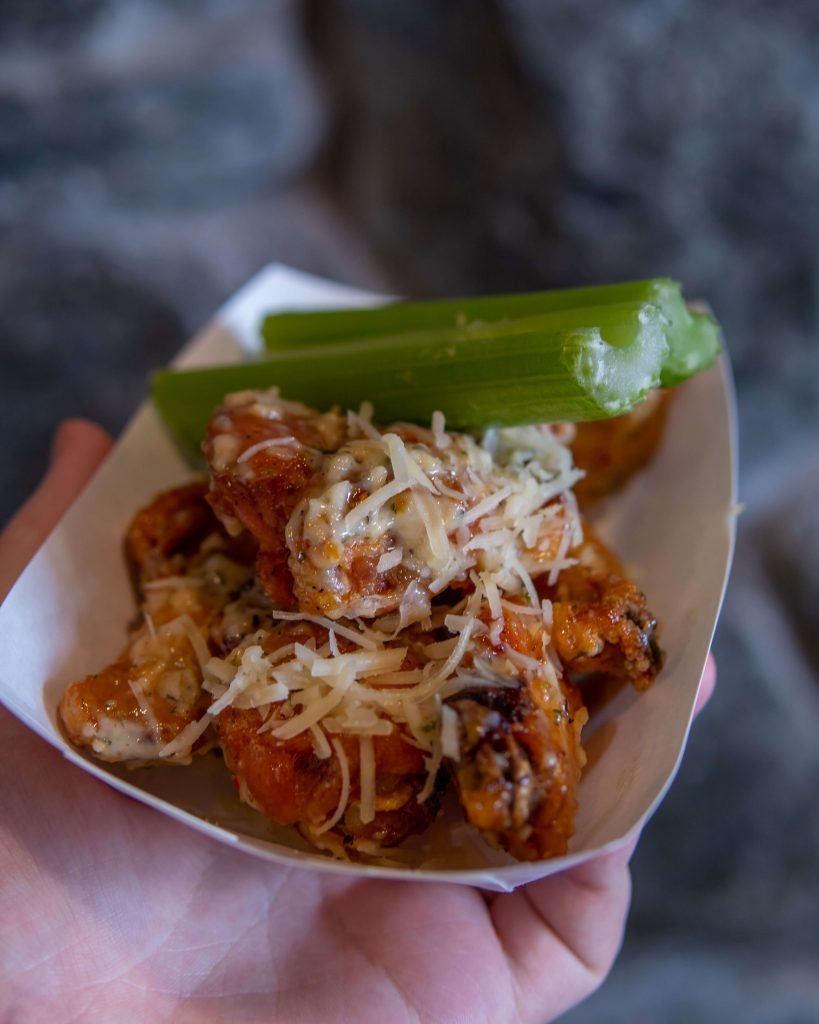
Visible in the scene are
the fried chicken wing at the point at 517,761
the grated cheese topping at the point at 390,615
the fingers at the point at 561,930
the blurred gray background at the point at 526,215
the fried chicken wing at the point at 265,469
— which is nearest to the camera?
the fried chicken wing at the point at 517,761

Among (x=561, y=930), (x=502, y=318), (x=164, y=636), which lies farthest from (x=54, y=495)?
(x=561, y=930)

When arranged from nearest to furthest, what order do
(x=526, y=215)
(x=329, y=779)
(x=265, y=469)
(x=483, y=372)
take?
1. (x=329, y=779)
2. (x=265, y=469)
3. (x=483, y=372)
4. (x=526, y=215)

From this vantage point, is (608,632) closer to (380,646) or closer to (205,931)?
(380,646)

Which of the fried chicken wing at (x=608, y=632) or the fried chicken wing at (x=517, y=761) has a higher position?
the fried chicken wing at (x=517, y=761)

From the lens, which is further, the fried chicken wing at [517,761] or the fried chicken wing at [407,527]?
the fried chicken wing at [407,527]

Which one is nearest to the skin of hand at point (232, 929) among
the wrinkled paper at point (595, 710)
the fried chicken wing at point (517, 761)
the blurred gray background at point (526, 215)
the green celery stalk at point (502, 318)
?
the wrinkled paper at point (595, 710)

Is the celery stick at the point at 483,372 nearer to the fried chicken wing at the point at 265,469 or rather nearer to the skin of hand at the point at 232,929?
the fried chicken wing at the point at 265,469
